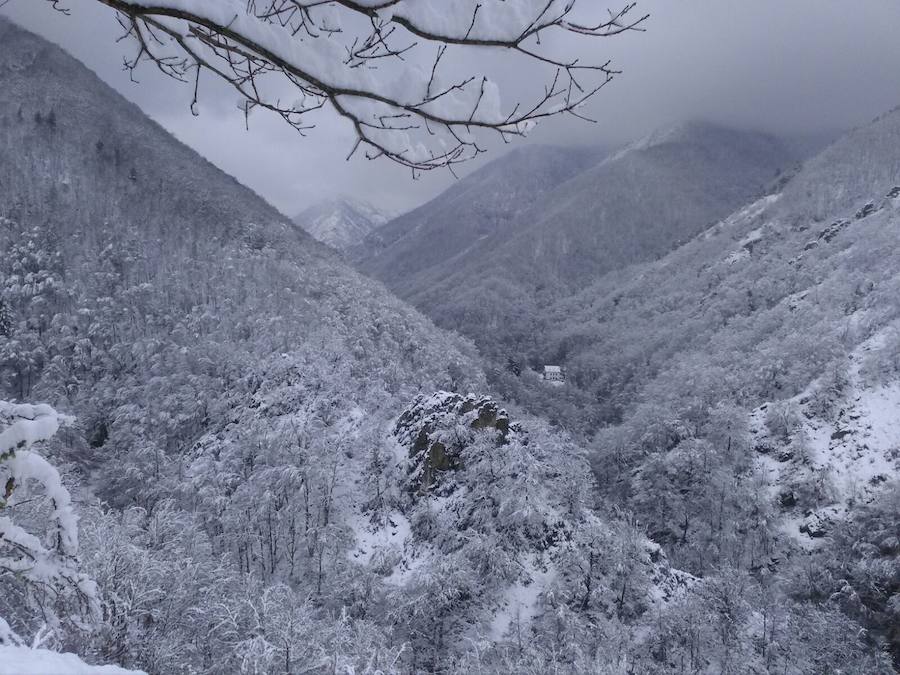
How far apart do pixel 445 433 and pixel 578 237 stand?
12296 centimetres

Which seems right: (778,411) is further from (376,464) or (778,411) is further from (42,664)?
(42,664)

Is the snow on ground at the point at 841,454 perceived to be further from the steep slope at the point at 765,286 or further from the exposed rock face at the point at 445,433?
the exposed rock face at the point at 445,433

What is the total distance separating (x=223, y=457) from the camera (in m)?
22.1

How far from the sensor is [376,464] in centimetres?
2311

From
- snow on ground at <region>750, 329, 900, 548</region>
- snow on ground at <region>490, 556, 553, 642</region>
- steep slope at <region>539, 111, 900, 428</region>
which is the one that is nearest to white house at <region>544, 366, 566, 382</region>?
steep slope at <region>539, 111, 900, 428</region>

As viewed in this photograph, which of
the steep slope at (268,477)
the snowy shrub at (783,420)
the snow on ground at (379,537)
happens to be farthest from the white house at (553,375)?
the snow on ground at (379,537)

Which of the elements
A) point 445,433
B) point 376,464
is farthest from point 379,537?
point 445,433

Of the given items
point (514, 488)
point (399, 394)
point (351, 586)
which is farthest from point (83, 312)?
point (514, 488)

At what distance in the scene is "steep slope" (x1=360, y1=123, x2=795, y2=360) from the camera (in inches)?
3802

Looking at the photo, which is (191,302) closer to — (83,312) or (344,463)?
→ (83,312)

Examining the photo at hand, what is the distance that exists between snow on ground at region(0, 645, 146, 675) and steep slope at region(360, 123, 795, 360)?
75.7 m

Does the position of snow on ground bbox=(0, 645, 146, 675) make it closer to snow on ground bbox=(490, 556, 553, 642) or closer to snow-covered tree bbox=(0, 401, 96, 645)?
snow-covered tree bbox=(0, 401, 96, 645)

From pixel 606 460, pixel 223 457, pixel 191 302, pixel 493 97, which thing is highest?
pixel 191 302

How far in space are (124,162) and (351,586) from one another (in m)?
61.9
